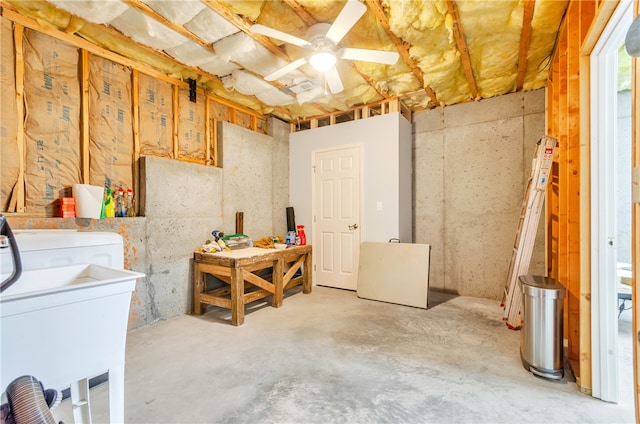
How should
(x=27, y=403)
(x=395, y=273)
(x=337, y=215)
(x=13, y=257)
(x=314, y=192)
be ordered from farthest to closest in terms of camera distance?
(x=314, y=192), (x=337, y=215), (x=395, y=273), (x=13, y=257), (x=27, y=403)

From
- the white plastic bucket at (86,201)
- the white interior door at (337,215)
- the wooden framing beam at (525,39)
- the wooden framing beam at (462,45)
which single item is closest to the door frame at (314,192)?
the white interior door at (337,215)

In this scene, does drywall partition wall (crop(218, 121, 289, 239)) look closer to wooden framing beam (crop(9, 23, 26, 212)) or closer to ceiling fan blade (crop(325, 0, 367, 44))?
wooden framing beam (crop(9, 23, 26, 212))

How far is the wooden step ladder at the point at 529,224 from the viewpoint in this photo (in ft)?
8.96

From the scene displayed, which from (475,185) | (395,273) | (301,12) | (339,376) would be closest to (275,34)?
(301,12)

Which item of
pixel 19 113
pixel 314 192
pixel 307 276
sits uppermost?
pixel 19 113

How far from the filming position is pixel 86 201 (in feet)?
8.53

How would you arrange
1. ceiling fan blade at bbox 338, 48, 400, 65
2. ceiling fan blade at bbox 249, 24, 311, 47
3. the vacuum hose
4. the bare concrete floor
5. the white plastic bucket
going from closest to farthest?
the vacuum hose
the bare concrete floor
ceiling fan blade at bbox 249, 24, 311, 47
ceiling fan blade at bbox 338, 48, 400, 65
the white plastic bucket

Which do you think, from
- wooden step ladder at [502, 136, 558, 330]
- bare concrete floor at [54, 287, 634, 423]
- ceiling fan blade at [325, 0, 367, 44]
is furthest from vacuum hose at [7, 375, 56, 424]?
wooden step ladder at [502, 136, 558, 330]

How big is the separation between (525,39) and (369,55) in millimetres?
1535

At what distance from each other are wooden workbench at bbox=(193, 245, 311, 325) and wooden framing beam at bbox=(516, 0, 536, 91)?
3.36m

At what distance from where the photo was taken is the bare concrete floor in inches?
68.3

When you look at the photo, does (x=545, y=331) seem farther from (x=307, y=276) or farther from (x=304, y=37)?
(x=304, y=37)

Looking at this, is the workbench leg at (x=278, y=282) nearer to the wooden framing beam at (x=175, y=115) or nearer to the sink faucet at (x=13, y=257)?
the wooden framing beam at (x=175, y=115)

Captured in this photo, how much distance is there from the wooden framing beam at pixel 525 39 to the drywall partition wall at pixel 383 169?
1.45m
